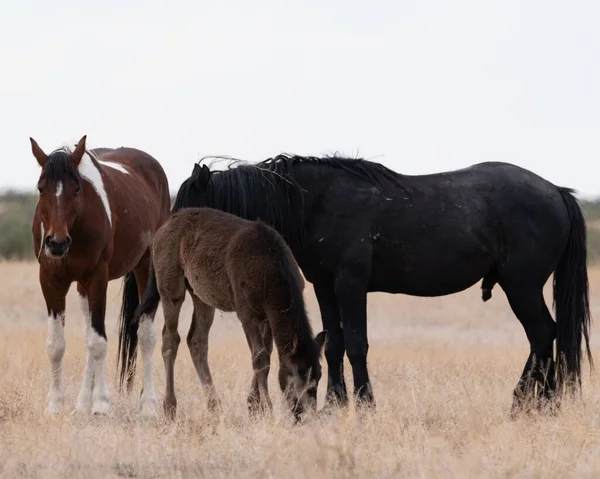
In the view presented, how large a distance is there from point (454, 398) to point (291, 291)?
2192mm

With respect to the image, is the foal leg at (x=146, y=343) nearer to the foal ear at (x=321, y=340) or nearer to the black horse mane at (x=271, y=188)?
the black horse mane at (x=271, y=188)

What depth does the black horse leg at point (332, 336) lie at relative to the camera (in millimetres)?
8297

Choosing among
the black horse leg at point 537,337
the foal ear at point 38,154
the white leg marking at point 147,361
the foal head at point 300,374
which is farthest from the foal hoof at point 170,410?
the black horse leg at point 537,337

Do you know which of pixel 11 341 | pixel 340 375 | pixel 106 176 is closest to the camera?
pixel 340 375

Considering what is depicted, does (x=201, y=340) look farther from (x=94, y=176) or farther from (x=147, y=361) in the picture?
(x=94, y=176)

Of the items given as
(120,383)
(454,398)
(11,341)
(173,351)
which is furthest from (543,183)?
(11,341)

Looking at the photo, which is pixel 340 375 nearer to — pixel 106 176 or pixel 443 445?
pixel 443 445

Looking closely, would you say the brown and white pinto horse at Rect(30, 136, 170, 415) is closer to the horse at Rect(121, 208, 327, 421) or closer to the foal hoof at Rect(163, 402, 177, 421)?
the horse at Rect(121, 208, 327, 421)

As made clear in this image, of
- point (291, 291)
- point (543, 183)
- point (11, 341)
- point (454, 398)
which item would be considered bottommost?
point (11, 341)

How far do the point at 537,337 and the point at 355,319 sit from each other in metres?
1.47

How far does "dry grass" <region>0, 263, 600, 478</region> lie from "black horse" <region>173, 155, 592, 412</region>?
1.63ft

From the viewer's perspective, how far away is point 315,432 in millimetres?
5836

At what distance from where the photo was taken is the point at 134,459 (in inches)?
241

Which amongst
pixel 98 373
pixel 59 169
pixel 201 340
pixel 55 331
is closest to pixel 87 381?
pixel 98 373
